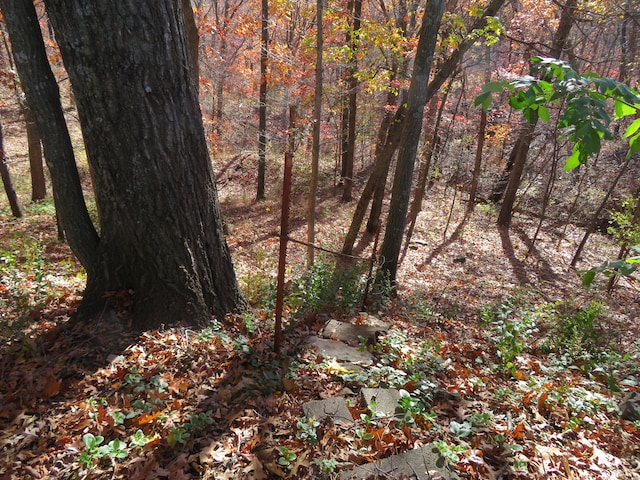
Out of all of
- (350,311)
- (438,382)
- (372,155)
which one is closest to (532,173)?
(372,155)

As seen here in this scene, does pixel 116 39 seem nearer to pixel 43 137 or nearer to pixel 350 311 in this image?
pixel 43 137

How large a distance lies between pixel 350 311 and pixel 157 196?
10.4 feet

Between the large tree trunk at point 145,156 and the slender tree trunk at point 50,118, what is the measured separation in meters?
0.25

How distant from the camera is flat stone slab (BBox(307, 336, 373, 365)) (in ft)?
11.8

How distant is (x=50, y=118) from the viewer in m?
3.18

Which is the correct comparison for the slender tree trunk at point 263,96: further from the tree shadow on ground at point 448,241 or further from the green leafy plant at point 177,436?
the green leafy plant at point 177,436

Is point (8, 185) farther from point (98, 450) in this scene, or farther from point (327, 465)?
point (327, 465)

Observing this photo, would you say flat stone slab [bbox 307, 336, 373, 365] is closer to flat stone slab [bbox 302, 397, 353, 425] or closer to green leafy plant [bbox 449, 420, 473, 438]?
flat stone slab [bbox 302, 397, 353, 425]

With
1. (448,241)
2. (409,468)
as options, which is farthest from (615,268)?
(448,241)

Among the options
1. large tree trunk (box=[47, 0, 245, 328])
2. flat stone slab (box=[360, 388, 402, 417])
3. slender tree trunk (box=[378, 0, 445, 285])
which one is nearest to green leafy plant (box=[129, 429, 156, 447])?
large tree trunk (box=[47, 0, 245, 328])

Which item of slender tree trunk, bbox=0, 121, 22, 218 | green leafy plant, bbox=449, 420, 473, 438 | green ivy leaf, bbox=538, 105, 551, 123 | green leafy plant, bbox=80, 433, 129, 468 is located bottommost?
→ slender tree trunk, bbox=0, 121, 22, 218

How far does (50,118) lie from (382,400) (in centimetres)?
380

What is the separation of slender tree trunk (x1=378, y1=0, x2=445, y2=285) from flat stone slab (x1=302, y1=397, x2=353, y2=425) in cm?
401

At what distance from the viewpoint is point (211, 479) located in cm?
221
